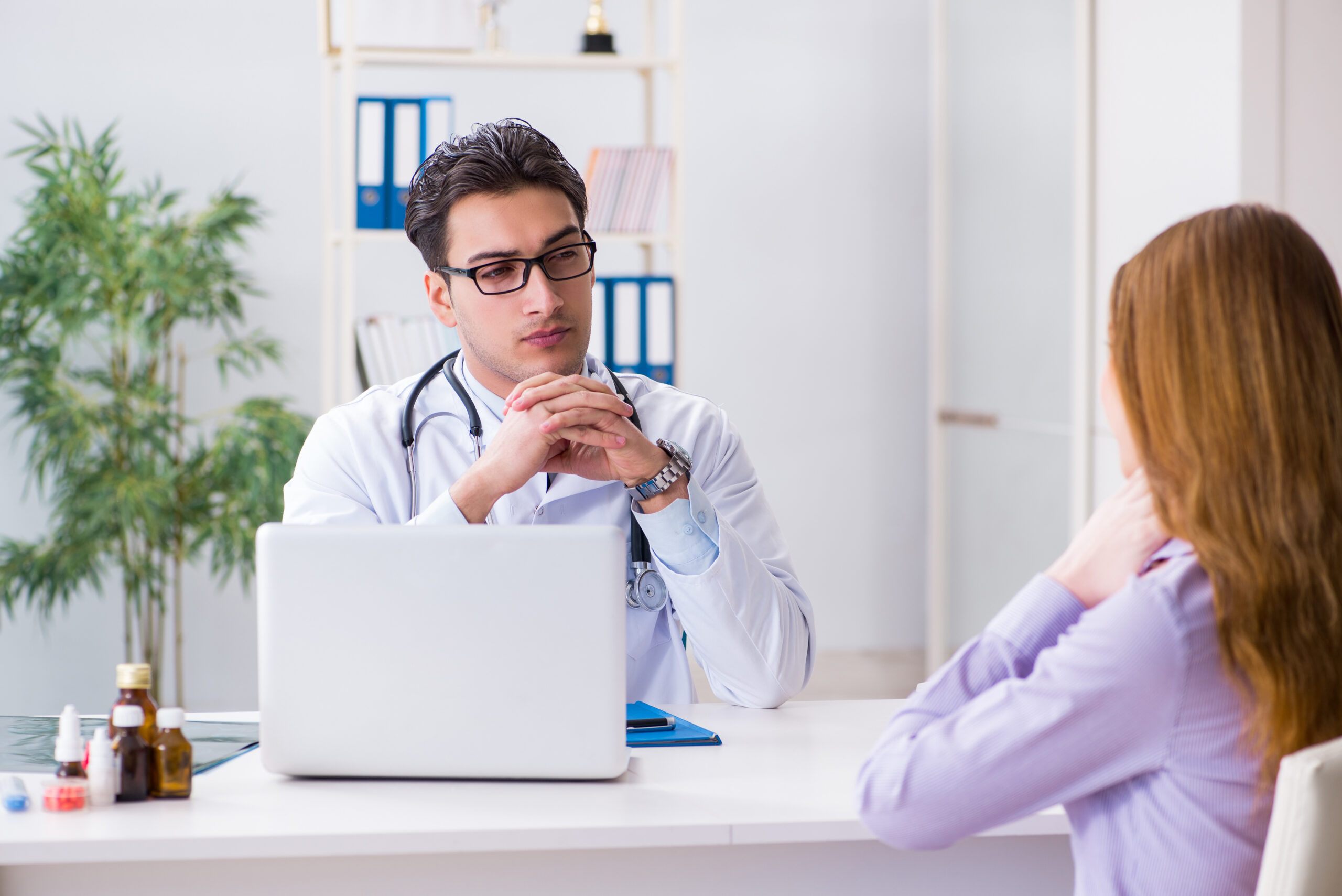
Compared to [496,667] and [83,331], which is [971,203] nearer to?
[83,331]

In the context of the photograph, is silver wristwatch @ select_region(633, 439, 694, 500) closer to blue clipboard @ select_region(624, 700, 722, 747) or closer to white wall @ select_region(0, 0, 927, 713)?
blue clipboard @ select_region(624, 700, 722, 747)

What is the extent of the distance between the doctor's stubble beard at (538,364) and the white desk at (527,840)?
647 millimetres

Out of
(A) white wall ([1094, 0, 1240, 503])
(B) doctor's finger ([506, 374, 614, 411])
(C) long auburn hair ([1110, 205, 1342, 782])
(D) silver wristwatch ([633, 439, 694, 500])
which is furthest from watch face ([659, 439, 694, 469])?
(A) white wall ([1094, 0, 1240, 503])

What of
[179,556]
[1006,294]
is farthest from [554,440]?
[1006,294]

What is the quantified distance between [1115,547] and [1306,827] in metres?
0.24

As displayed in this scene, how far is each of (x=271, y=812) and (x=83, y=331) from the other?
288 cm

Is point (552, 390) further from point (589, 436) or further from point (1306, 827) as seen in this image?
point (1306, 827)

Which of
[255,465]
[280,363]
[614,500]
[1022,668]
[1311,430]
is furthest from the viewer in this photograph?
[280,363]

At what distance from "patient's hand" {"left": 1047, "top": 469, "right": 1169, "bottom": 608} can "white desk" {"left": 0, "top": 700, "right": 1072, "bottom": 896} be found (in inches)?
12.3

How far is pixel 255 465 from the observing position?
3396 millimetres

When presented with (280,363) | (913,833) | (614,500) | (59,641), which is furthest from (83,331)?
(913,833)

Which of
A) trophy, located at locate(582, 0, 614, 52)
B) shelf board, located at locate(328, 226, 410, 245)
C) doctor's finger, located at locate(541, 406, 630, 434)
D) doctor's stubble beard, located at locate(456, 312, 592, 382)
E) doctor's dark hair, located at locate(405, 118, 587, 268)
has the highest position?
trophy, located at locate(582, 0, 614, 52)

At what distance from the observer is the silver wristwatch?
1518 millimetres

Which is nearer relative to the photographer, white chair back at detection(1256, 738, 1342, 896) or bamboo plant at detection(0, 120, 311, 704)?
white chair back at detection(1256, 738, 1342, 896)
